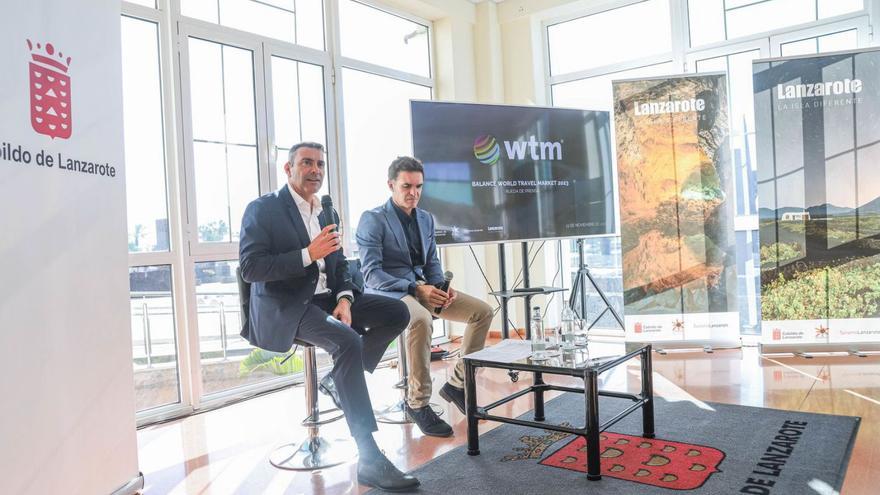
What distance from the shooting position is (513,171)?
13.7 ft

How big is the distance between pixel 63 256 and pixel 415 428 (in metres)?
1.74

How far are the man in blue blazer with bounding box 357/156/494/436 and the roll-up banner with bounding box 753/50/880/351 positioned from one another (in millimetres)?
2288

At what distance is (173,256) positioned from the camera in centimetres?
372

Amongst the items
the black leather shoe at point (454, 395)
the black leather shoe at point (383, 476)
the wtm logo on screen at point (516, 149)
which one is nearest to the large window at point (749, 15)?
the wtm logo on screen at point (516, 149)

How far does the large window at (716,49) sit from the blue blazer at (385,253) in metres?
2.65

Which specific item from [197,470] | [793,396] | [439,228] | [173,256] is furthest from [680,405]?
[173,256]

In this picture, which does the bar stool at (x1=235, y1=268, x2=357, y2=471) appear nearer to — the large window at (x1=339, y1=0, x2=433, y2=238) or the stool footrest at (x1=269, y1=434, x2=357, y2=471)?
the stool footrest at (x1=269, y1=434, x2=357, y2=471)

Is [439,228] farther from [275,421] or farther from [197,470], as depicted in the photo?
[197,470]

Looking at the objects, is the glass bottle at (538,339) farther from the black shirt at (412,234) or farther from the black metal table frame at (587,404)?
the black shirt at (412,234)

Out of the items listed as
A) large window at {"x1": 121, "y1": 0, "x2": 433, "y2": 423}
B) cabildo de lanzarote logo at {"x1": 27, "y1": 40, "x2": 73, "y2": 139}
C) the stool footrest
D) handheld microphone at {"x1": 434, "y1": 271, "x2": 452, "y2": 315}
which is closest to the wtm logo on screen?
handheld microphone at {"x1": 434, "y1": 271, "x2": 452, "y2": 315}

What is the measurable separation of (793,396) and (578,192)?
182cm

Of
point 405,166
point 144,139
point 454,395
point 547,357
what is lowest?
point 454,395

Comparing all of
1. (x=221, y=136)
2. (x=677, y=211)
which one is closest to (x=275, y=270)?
(x=221, y=136)

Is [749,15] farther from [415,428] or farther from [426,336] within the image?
[415,428]
